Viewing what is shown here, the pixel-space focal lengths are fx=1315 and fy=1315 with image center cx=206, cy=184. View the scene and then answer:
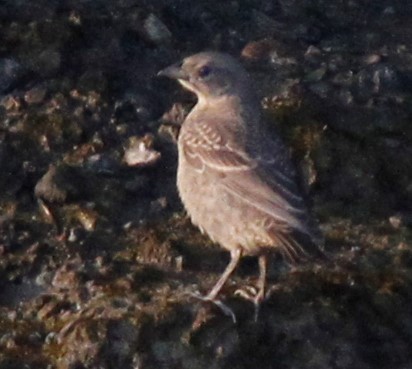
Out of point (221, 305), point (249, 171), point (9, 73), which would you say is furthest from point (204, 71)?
point (221, 305)

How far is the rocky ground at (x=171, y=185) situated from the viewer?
7.04m

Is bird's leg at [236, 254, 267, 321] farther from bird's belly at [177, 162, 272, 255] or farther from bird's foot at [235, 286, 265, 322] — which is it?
bird's belly at [177, 162, 272, 255]

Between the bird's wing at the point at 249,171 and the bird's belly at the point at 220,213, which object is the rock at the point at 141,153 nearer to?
the bird's wing at the point at 249,171

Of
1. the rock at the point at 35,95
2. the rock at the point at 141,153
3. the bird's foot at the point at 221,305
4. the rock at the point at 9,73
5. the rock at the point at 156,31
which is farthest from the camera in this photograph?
the rock at the point at 156,31

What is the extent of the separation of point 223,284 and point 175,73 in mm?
1547

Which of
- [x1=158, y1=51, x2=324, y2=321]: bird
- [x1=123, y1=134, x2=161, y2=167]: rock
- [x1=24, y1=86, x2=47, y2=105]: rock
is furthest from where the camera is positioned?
[x1=24, y1=86, x2=47, y2=105]: rock

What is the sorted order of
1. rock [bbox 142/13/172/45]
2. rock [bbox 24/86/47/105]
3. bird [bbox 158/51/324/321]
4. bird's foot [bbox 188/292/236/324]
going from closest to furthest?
bird [bbox 158/51/324/321]
bird's foot [bbox 188/292/236/324]
rock [bbox 24/86/47/105]
rock [bbox 142/13/172/45]

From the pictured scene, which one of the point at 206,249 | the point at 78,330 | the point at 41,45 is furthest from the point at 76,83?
the point at 78,330

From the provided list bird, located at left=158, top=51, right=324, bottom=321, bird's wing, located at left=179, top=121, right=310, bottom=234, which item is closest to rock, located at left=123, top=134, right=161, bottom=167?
bird, located at left=158, top=51, right=324, bottom=321

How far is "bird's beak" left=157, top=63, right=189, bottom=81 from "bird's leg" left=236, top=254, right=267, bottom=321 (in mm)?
1421

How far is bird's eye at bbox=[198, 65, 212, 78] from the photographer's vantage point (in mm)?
8180

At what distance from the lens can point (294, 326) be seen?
7145 mm

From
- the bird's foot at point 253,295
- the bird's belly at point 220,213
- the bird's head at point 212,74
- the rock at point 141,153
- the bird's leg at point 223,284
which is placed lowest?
the rock at point 141,153

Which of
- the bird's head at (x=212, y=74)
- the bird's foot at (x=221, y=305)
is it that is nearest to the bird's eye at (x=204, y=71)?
the bird's head at (x=212, y=74)
